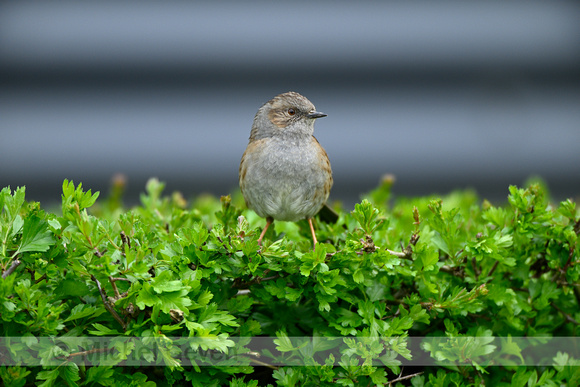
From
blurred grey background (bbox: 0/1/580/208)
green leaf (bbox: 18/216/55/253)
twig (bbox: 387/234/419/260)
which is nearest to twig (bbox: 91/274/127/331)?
green leaf (bbox: 18/216/55/253)

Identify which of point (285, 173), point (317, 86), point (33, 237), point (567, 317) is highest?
point (317, 86)

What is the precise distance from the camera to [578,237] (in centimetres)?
222

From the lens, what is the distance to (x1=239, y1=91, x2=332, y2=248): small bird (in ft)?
8.69

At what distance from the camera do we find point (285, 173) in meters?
2.66

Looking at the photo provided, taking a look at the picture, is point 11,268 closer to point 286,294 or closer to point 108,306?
point 108,306

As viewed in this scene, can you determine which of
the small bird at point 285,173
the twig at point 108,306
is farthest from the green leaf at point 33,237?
the small bird at point 285,173

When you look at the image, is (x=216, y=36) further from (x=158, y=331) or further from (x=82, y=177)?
(x=158, y=331)

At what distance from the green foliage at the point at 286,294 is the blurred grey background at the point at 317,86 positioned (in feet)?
12.1

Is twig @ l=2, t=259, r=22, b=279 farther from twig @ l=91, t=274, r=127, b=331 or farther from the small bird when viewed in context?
the small bird

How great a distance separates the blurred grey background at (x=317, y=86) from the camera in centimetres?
575

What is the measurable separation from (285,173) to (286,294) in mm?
858

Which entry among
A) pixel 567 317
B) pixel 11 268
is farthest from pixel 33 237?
pixel 567 317

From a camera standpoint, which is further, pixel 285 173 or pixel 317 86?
pixel 317 86

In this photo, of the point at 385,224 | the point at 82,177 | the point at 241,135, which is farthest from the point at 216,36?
the point at 385,224
